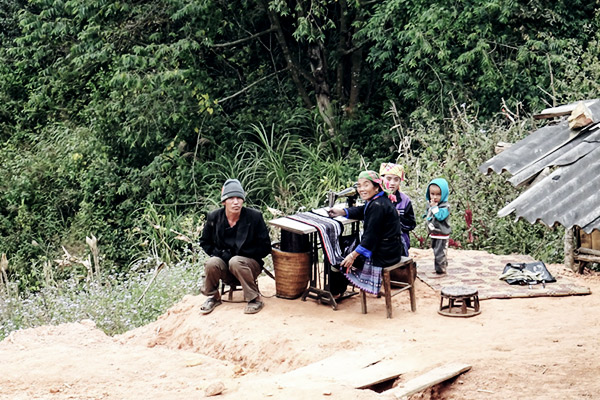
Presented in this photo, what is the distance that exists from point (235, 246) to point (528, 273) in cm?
344

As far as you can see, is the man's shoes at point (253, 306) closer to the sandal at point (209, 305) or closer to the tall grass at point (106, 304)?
the sandal at point (209, 305)

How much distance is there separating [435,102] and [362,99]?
8.16ft

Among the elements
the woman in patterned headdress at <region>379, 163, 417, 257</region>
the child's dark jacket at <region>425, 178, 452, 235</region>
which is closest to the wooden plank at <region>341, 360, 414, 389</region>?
the woman in patterned headdress at <region>379, 163, 417, 257</region>

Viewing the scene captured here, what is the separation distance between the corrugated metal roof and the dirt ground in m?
1.27

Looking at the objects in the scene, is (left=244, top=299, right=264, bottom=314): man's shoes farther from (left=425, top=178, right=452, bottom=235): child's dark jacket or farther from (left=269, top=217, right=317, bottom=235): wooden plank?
(left=425, top=178, right=452, bottom=235): child's dark jacket

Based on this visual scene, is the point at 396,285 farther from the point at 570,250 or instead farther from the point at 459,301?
the point at 570,250

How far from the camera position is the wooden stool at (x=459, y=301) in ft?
24.1

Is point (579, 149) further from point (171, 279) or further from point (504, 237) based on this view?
point (171, 279)

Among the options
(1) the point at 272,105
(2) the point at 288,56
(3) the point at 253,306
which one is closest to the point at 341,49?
(2) the point at 288,56

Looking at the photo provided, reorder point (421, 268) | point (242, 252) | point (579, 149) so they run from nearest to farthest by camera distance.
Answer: point (579, 149)
point (242, 252)
point (421, 268)

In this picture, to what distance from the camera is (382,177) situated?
7977 mm

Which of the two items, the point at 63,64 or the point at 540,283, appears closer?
the point at 540,283

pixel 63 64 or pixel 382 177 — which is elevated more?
pixel 63 64

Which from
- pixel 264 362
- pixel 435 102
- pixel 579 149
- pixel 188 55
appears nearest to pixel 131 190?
pixel 188 55
